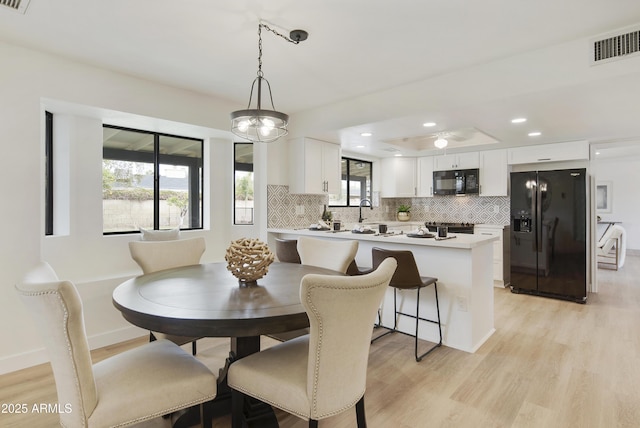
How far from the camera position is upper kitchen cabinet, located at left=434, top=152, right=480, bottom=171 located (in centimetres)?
553

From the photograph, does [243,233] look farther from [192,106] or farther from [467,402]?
[467,402]

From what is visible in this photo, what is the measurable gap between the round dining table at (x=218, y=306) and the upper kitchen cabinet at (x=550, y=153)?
14.1 ft

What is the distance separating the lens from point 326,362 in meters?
1.33

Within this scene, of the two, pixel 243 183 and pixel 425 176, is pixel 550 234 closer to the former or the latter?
pixel 425 176

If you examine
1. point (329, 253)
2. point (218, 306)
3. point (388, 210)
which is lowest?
point (218, 306)

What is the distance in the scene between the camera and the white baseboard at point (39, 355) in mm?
2504

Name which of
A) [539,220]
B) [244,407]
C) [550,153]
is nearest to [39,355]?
[244,407]

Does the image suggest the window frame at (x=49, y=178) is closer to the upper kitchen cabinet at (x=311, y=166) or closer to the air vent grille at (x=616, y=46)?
the upper kitchen cabinet at (x=311, y=166)

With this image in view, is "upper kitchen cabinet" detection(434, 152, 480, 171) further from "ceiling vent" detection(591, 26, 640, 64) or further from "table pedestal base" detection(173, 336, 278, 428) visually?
"table pedestal base" detection(173, 336, 278, 428)

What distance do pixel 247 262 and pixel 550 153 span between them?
4.85 m

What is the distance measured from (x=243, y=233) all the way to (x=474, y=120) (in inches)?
121

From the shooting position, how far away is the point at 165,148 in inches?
157

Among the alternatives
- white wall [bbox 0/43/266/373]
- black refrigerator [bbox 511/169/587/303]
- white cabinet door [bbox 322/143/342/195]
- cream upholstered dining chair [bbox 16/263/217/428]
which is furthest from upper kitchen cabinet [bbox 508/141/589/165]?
cream upholstered dining chair [bbox 16/263/217/428]

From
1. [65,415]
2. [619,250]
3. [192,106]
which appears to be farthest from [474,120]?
[619,250]
